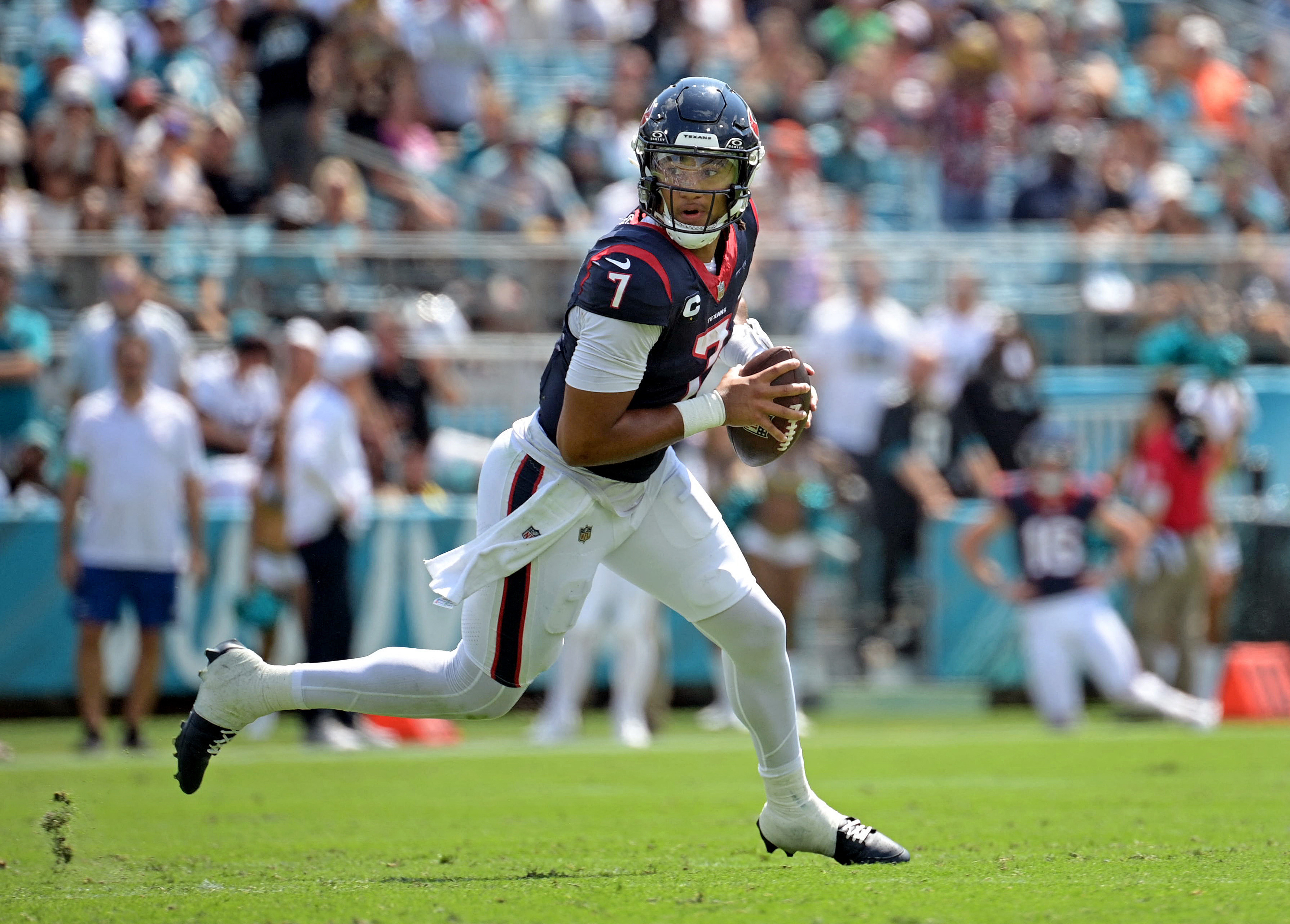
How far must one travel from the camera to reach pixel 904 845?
5.69 meters

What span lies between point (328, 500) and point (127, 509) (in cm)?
115

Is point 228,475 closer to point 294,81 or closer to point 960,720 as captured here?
point 294,81

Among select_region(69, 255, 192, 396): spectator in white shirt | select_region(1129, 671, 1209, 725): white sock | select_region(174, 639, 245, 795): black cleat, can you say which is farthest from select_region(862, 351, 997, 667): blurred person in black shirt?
select_region(174, 639, 245, 795): black cleat

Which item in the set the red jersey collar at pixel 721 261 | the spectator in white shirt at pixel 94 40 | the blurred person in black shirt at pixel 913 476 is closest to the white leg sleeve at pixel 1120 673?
the blurred person in black shirt at pixel 913 476

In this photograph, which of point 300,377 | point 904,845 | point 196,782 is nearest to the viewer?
point 196,782

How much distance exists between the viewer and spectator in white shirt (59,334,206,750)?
31.8 feet

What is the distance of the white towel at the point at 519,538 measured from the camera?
4973 millimetres

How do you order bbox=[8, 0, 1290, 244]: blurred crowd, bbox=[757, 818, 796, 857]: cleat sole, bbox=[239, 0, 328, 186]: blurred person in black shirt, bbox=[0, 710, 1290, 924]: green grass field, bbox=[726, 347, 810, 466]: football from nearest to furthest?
bbox=[0, 710, 1290, 924]: green grass field
bbox=[726, 347, 810, 466]: football
bbox=[757, 818, 796, 857]: cleat sole
bbox=[8, 0, 1290, 244]: blurred crowd
bbox=[239, 0, 328, 186]: blurred person in black shirt

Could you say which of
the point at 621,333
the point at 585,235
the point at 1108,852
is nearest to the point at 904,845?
the point at 1108,852

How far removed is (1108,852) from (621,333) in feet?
7.48

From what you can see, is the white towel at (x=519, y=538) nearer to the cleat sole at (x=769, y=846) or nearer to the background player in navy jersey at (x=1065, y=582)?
the cleat sole at (x=769, y=846)

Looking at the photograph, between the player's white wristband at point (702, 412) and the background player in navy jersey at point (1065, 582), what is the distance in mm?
6448

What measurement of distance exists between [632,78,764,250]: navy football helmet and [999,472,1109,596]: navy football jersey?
6.56 m

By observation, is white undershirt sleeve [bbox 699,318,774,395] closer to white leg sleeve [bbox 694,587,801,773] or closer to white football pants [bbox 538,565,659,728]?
white leg sleeve [bbox 694,587,801,773]
